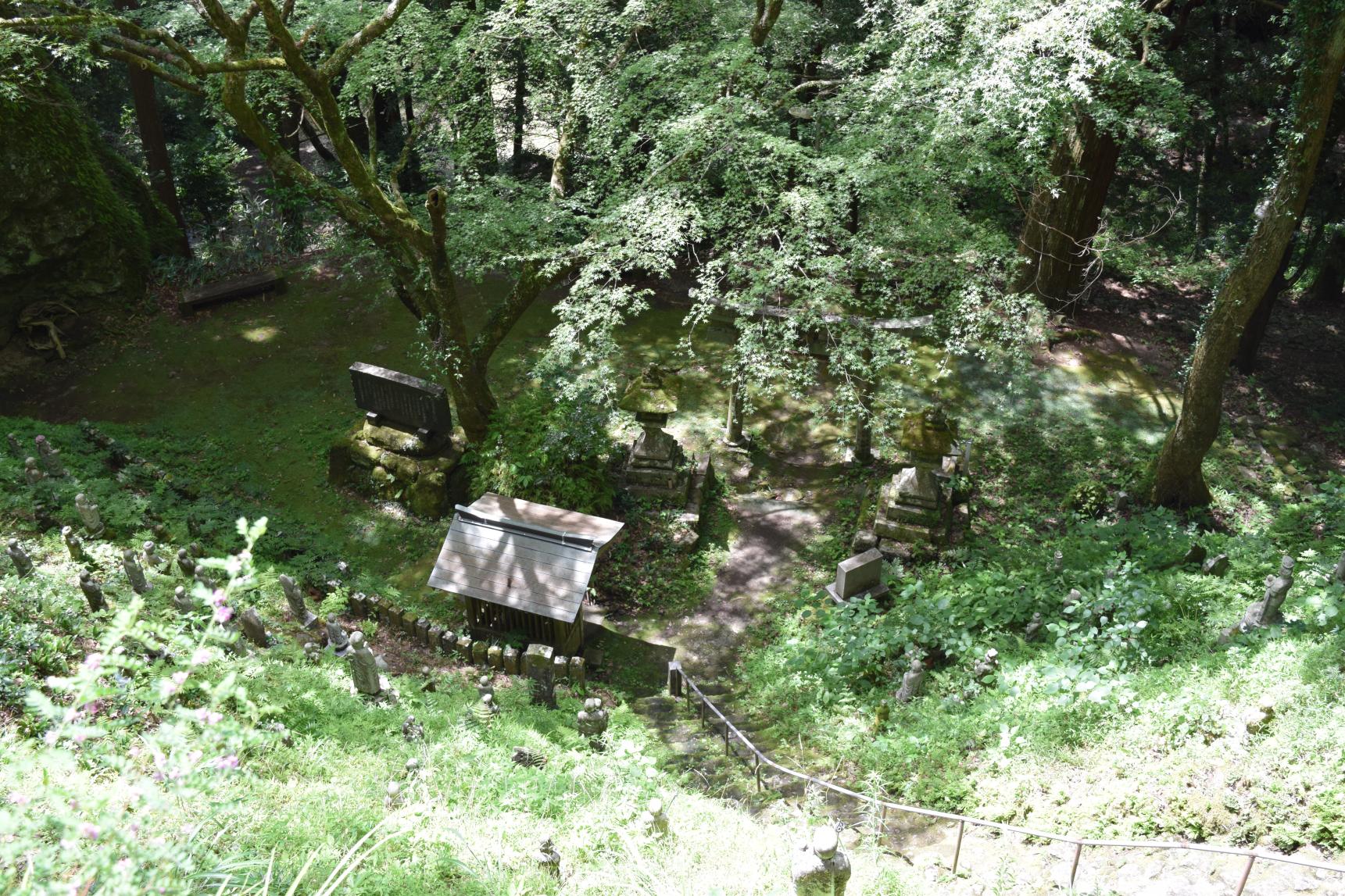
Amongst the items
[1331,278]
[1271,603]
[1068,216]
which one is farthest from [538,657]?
[1331,278]

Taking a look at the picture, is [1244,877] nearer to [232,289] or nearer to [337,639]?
[337,639]

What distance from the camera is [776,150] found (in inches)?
378

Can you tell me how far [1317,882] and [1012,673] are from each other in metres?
2.54

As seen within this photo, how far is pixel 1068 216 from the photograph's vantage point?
14.1 m

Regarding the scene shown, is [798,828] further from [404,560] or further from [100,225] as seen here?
[100,225]

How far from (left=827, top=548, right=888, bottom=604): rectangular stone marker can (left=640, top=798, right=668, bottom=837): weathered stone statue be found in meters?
4.75

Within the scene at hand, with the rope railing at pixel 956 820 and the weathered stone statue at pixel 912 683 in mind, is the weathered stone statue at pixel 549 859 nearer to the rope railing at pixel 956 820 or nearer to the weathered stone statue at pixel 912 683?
the rope railing at pixel 956 820

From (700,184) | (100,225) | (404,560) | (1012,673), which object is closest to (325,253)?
(100,225)

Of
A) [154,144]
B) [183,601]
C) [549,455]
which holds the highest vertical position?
[154,144]

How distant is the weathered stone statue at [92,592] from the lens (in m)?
6.71

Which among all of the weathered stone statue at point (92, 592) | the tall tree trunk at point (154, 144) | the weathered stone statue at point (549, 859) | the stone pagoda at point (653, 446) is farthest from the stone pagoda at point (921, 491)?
the tall tree trunk at point (154, 144)

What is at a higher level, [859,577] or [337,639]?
[337,639]

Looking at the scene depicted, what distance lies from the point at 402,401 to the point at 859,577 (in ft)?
20.9

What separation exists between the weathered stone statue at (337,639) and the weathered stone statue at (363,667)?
46 centimetres
